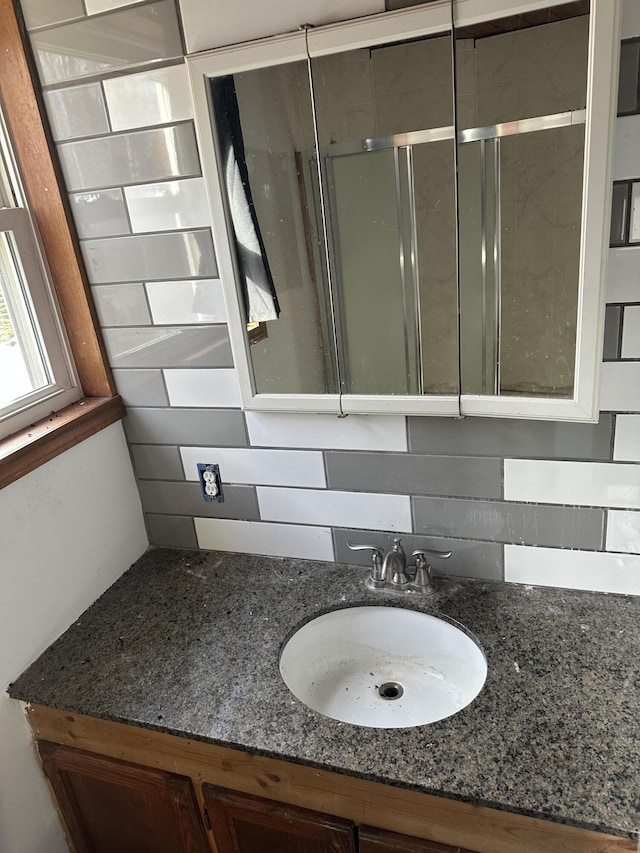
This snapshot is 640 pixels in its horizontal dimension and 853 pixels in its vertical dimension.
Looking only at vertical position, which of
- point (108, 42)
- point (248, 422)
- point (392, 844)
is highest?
point (108, 42)

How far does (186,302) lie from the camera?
129 centimetres

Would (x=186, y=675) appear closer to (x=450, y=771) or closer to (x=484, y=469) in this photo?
(x=450, y=771)

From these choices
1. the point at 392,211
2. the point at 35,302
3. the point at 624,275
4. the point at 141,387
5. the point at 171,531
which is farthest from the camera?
the point at 171,531

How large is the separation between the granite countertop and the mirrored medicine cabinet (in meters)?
0.39

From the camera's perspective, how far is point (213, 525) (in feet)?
4.84

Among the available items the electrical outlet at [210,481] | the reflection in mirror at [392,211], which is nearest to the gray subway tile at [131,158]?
the reflection in mirror at [392,211]

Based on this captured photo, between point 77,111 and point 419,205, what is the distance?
70cm

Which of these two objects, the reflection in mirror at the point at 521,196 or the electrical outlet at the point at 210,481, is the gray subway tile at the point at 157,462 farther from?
the reflection in mirror at the point at 521,196

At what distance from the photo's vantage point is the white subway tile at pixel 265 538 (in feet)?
4.58

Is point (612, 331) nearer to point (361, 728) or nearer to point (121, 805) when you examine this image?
point (361, 728)

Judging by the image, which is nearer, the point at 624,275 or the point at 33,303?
the point at 624,275

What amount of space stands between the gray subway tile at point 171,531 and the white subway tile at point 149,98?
0.85m

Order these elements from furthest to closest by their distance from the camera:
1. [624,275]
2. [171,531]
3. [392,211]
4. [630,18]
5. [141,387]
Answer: [171,531] → [141,387] → [392,211] → [624,275] → [630,18]

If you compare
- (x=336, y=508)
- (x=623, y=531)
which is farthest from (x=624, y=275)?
(x=336, y=508)
